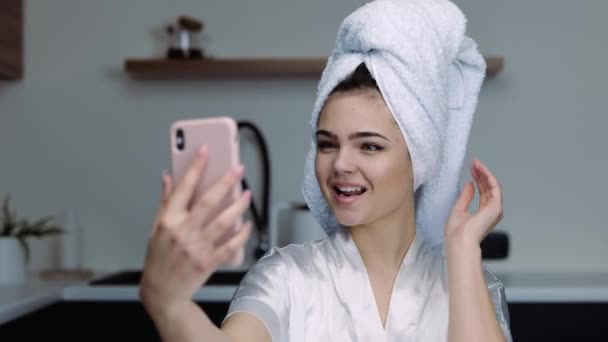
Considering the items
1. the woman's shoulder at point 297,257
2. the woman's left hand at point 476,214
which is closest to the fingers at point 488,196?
the woman's left hand at point 476,214

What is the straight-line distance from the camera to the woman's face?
1.10 m

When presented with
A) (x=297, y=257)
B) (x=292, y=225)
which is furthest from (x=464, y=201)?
(x=292, y=225)

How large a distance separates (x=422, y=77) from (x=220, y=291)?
126 centimetres

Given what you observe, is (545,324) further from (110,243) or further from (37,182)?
(37,182)

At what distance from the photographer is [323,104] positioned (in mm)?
1157

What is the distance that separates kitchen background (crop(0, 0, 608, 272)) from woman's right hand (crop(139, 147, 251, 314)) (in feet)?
6.42

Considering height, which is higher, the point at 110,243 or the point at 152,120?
the point at 152,120

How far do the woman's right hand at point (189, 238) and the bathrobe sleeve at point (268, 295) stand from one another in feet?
0.92

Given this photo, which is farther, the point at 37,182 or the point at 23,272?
the point at 37,182

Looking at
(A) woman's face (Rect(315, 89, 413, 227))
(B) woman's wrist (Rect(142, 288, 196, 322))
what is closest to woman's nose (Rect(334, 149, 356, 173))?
(A) woman's face (Rect(315, 89, 413, 227))

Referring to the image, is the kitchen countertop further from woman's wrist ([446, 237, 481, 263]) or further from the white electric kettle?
woman's wrist ([446, 237, 481, 263])

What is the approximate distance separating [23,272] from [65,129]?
0.59 m

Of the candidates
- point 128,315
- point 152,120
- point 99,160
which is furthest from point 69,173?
point 128,315

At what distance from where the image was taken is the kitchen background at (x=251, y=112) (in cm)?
263
